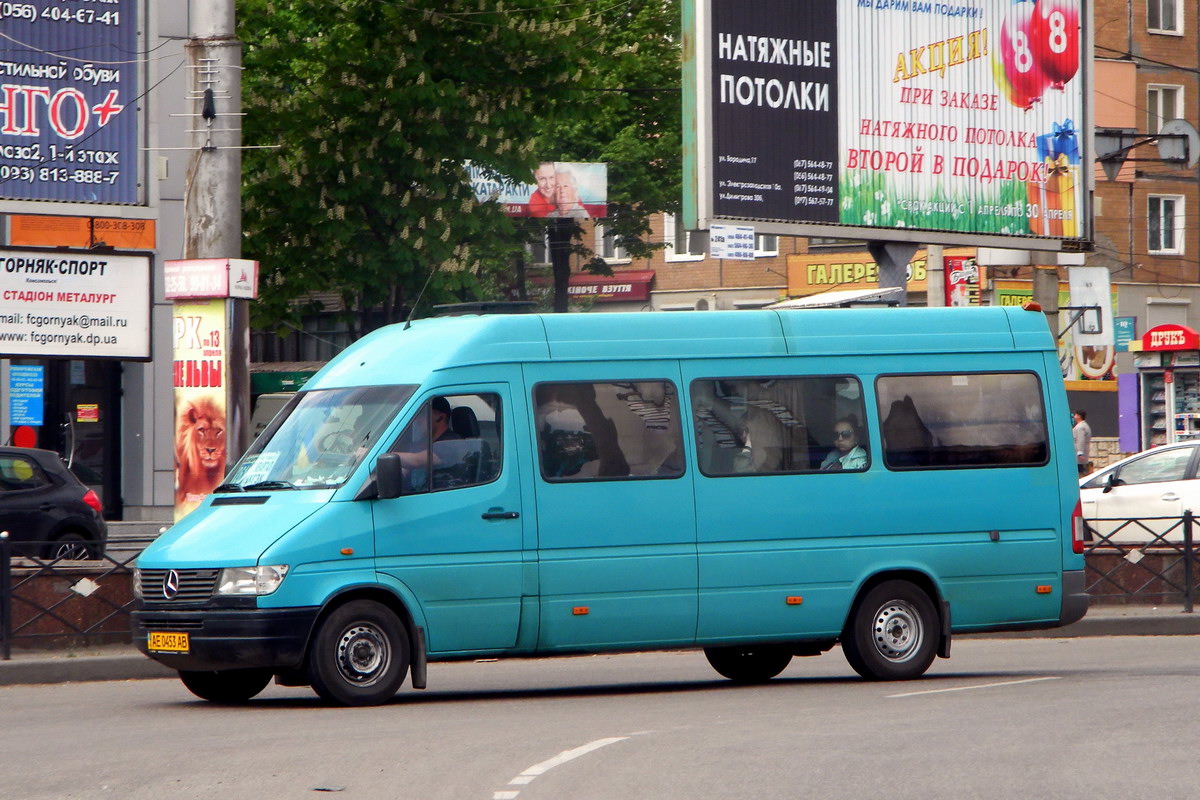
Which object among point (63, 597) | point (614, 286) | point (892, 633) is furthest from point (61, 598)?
point (614, 286)

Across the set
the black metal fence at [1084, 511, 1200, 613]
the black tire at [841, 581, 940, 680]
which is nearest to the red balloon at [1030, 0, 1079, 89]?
the black metal fence at [1084, 511, 1200, 613]

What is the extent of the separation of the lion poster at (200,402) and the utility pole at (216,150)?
0.09 meters

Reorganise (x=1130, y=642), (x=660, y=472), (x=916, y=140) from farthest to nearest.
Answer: (x=916, y=140), (x=1130, y=642), (x=660, y=472)

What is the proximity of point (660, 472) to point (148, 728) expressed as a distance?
372 cm

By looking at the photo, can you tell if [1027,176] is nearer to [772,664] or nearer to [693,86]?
[693,86]

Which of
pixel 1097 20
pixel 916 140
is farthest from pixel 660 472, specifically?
pixel 1097 20

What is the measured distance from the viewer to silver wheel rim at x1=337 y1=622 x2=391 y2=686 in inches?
461

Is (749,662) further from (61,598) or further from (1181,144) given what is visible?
(1181,144)

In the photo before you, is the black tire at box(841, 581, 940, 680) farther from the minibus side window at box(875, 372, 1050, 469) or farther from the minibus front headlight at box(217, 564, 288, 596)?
the minibus front headlight at box(217, 564, 288, 596)

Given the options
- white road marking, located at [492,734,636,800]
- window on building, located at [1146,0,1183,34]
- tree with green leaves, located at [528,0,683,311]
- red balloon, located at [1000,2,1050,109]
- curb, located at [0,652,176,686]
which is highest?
window on building, located at [1146,0,1183,34]

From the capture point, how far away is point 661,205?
154 ft

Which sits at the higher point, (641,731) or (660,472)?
(660,472)

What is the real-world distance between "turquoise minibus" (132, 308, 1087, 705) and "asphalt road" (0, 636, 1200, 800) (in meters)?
0.44

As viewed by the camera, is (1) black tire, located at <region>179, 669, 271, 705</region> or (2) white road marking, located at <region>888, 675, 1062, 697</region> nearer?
(2) white road marking, located at <region>888, 675, 1062, 697</region>
